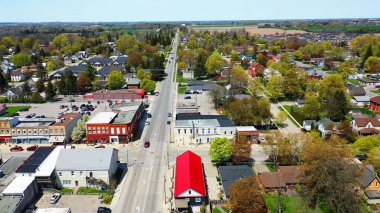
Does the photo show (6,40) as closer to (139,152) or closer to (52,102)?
(52,102)

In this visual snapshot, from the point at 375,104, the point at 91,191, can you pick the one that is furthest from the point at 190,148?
the point at 375,104

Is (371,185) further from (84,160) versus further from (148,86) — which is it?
(148,86)

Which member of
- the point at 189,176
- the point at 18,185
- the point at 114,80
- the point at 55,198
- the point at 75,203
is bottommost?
the point at 75,203

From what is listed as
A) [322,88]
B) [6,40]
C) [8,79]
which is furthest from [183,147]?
[6,40]

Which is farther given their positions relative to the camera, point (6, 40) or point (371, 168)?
point (6, 40)

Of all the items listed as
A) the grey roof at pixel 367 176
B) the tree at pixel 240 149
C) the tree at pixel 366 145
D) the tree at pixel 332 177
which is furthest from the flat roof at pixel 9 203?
the tree at pixel 366 145

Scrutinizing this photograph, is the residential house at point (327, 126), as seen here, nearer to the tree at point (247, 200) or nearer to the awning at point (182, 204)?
the tree at point (247, 200)
